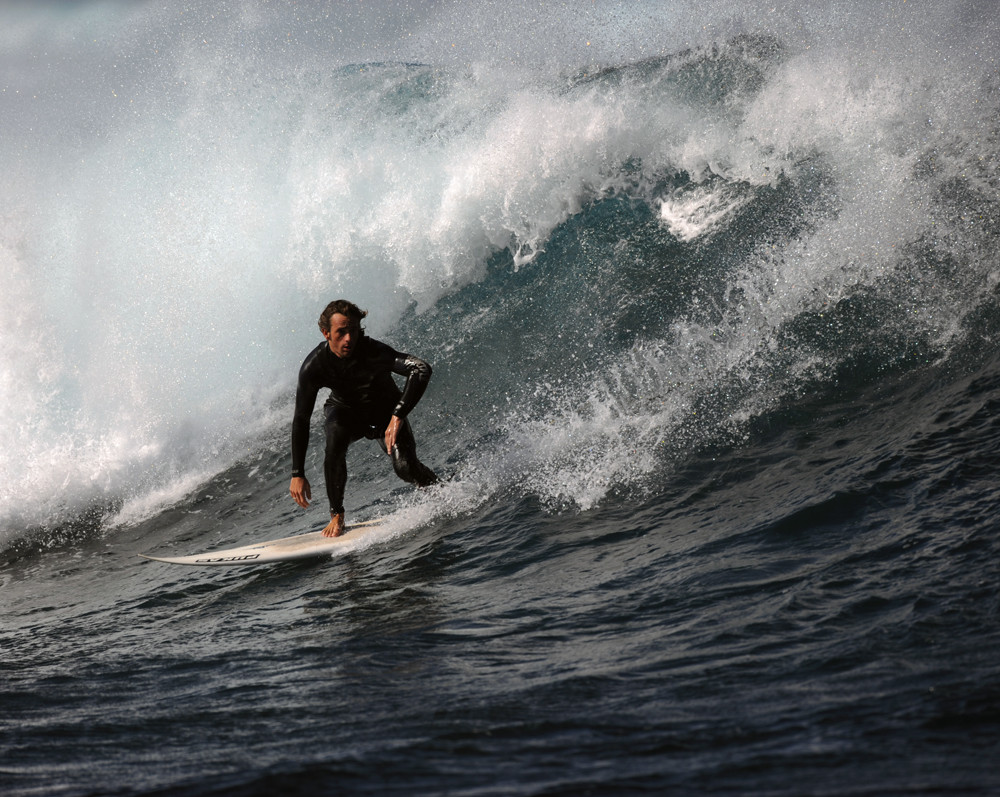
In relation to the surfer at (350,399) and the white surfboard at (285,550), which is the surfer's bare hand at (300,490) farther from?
the white surfboard at (285,550)

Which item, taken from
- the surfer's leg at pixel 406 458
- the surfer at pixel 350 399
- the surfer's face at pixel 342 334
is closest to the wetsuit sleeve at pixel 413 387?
the surfer at pixel 350 399

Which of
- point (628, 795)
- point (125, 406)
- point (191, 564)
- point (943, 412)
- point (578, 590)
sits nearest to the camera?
point (628, 795)

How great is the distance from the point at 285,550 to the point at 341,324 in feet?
5.23

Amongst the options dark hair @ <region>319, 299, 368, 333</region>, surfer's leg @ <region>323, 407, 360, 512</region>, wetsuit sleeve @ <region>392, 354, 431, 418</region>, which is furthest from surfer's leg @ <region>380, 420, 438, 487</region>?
dark hair @ <region>319, 299, 368, 333</region>

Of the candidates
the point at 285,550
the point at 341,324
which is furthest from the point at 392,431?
the point at 285,550

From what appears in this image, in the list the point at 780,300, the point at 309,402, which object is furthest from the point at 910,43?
the point at 309,402

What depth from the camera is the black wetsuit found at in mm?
5965

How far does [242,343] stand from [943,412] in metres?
8.88

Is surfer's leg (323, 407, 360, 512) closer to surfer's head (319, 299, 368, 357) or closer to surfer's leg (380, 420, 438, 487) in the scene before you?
surfer's leg (380, 420, 438, 487)

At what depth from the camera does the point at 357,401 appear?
6.21 meters

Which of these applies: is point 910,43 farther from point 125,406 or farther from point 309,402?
point 125,406

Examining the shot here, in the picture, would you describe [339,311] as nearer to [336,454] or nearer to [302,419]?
[302,419]

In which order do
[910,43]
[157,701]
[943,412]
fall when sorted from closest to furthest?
[157,701] < [943,412] < [910,43]

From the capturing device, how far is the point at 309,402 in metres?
6.04
